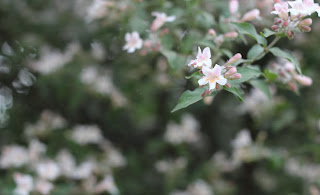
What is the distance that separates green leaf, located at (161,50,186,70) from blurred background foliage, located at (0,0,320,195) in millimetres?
311

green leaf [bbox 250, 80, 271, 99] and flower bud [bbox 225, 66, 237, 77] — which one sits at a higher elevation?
green leaf [bbox 250, 80, 271, 99]

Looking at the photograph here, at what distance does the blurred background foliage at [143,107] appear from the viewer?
204 cm

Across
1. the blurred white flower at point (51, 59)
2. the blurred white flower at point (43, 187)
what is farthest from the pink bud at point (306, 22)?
the blurred white flower at point (51, 59)

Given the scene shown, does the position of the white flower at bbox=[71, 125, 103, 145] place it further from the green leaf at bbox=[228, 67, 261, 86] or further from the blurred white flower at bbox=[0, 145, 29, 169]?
the green leaf at bbox=[228, 67, 261, 86]

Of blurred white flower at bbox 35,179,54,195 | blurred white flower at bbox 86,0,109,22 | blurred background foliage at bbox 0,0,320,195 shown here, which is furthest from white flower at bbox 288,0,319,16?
blurred white flower at bbox 35,179,54,195

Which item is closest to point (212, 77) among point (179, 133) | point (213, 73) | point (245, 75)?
point (213, 73)

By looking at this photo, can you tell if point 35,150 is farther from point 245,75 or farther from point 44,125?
point 245,75

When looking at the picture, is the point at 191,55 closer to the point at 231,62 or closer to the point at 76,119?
the point at 231,62

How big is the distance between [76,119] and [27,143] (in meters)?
0.49

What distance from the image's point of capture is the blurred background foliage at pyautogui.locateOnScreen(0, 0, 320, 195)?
2041 mm

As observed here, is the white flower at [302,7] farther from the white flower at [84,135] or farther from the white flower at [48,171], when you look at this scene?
the white flower at [84,135]

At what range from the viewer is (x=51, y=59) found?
220cm

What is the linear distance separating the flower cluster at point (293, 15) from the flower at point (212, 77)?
0.25 meters

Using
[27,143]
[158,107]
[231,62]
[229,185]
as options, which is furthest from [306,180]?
[27,143]
